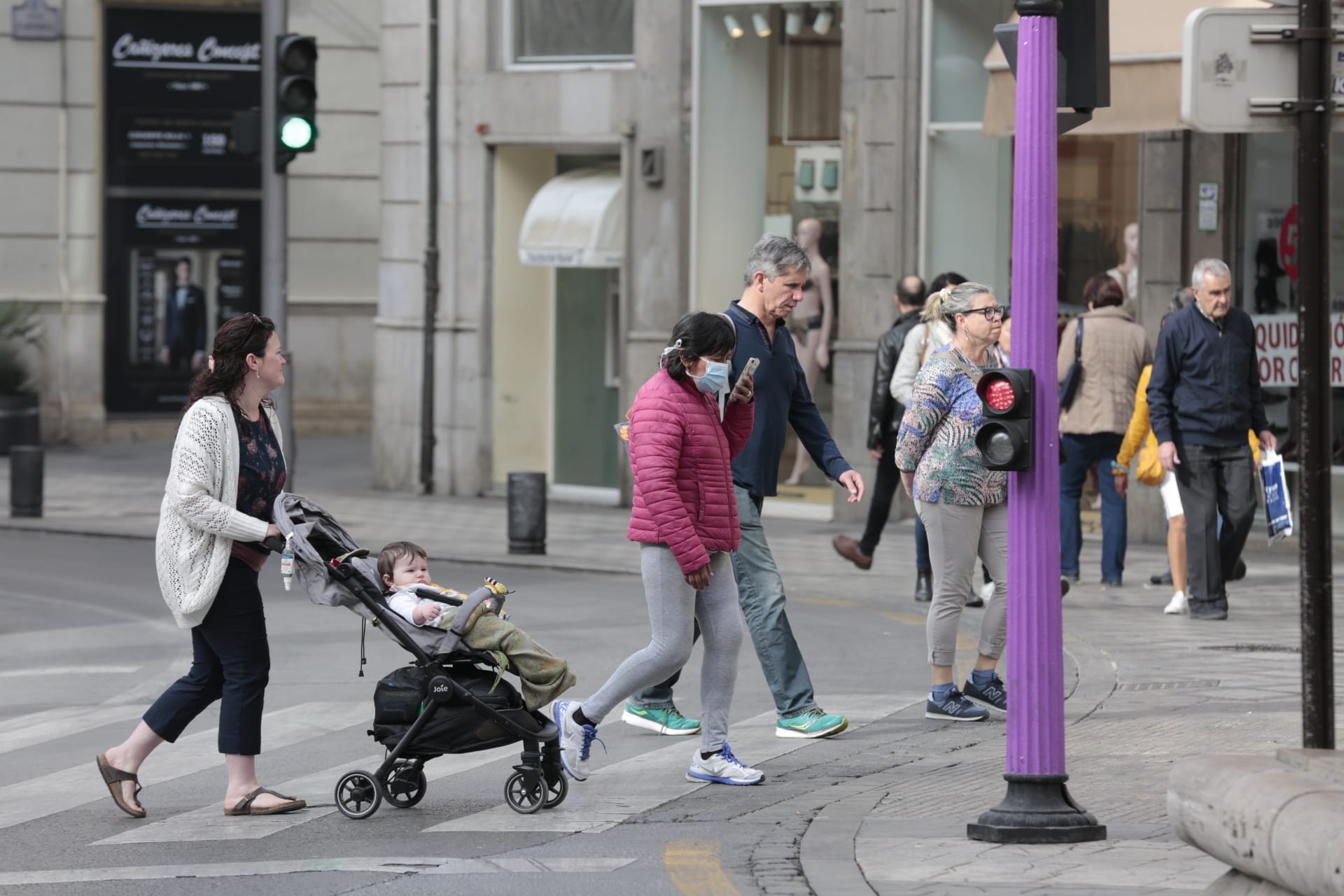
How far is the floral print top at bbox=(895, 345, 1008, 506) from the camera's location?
28.7 feet

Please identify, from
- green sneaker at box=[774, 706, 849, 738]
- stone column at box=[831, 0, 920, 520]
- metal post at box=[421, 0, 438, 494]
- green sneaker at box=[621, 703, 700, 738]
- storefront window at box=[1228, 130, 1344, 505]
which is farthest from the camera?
metal post at box=[421, 0, 438, 494]

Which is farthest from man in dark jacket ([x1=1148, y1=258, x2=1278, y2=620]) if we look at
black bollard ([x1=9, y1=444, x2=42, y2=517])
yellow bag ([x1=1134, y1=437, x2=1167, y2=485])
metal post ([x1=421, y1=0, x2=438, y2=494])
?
black bollard ([x1=9, y1=444, x2=42, y2=517])

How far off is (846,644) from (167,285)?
1727 centimetres

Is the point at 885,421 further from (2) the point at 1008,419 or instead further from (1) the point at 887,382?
(2) the point at 1008,419

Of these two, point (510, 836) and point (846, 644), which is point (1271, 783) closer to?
point (510, 836)

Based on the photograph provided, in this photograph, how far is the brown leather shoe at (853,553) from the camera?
13070 millimetres

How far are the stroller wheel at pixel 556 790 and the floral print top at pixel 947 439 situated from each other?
2.30 metres

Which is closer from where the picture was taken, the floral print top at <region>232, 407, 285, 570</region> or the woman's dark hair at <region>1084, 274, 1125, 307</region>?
the floral print top at <region>232, 407, 285, 570</region>

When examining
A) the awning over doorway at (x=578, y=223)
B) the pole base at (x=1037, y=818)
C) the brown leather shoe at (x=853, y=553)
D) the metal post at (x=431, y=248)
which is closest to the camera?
the pole base at (x=1037, y=818)

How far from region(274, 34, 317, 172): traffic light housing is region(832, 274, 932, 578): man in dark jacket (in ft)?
16.9

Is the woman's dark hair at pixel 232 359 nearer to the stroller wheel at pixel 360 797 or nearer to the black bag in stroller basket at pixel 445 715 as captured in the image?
the black bag in stroller basket at pixel 445 715

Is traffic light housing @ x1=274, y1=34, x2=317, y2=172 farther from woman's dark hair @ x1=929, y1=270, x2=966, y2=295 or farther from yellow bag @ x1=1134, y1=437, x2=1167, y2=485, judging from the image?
yellow bag @ x1=1134, y1=437, x2=1167, y2=485

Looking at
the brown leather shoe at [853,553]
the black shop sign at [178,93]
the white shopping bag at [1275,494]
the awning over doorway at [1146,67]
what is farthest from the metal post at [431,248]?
the white shopping bag at [1275,494]

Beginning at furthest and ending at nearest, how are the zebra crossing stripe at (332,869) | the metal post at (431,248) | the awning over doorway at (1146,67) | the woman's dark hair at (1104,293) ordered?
the metal post at (431,248)
the awning over doorway at (1146,67)
the woman's dark hair at (1104,293)
the zebra crossing stripe at (332,869)
